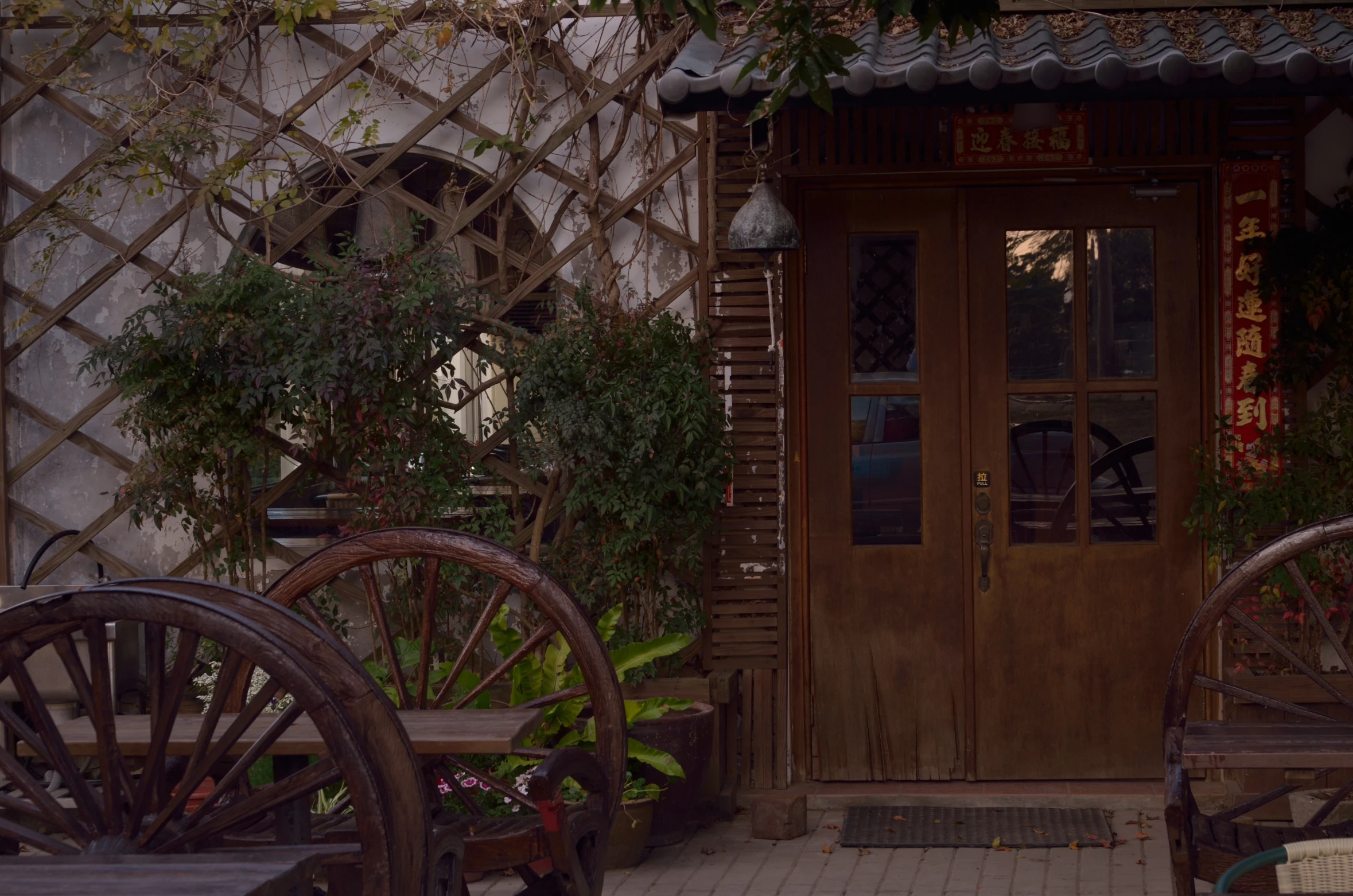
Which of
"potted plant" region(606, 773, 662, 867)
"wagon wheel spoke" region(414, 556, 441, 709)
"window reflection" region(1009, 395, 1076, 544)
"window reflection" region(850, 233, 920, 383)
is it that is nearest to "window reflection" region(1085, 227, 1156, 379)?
"window reflection" region(1009, 395, 1076, 544)

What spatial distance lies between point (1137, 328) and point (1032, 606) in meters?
1.17

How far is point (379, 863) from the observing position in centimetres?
243

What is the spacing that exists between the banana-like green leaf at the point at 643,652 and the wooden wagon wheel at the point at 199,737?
2.47 m

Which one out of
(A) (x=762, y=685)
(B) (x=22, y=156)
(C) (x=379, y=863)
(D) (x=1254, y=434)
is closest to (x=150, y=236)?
(B) (x=22, y=156)

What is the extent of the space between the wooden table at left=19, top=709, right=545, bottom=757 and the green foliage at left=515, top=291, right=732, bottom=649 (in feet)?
6.06

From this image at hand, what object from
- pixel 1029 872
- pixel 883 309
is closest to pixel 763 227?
pixel 883 309

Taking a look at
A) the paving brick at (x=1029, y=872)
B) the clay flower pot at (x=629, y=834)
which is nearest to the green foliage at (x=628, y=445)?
the clay flower pot at (x=629, y=834)

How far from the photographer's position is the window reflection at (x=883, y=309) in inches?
220

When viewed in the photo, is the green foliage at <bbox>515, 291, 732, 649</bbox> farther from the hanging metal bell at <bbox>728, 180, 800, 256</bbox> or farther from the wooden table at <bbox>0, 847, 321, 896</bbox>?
the wooden table at <bbox>0, 847, 321, 896</bbox>

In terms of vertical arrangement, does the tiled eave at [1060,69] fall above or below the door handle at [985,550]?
above

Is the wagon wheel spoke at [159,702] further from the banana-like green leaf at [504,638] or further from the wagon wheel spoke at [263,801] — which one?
the banana-like green leaf at [504,638]

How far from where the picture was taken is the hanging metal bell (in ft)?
16.3

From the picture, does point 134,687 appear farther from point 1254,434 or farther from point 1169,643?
point 1254,434

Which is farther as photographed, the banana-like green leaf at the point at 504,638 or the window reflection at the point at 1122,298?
the window reflection at the point at 1122,298
